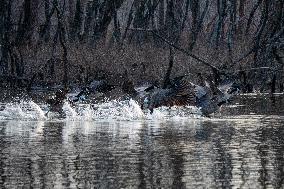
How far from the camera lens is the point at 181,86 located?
18.0 metres

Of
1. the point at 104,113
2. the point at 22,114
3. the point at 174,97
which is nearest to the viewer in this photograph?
the point at 174,97

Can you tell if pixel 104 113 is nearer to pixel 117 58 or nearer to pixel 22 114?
pixel 22 114

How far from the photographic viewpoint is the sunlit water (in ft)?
30.7

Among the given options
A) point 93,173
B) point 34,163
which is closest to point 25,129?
point 34,163

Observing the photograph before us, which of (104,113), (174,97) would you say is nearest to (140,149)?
(174,97)

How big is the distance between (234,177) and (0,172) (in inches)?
94.9

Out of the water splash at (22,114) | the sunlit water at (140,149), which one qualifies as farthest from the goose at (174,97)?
the water splash at (22,114)

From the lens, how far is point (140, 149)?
12.2m

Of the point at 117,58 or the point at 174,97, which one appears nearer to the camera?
the point at 174,97

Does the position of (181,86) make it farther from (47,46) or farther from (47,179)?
(47,46)

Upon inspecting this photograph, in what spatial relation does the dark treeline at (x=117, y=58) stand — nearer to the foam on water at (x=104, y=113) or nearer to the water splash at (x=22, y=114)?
the foam on water at (x=104, y=113)

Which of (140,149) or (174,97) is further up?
(174,97)

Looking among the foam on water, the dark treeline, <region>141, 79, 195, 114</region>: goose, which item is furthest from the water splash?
the dark treeline

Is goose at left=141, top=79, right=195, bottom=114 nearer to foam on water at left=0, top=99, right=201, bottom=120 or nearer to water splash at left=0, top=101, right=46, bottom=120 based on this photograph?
foam on water at left=0, top=99, right=201, bottom=120
